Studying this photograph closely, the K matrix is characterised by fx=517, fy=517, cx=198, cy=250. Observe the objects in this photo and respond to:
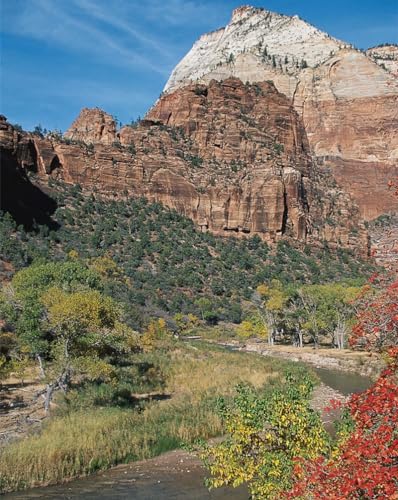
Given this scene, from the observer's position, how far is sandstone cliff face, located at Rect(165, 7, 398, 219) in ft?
462

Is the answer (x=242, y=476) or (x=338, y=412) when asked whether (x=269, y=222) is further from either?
(x=242, y=476)

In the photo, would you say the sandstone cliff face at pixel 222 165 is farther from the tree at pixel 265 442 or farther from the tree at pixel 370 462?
the tree at pixel 370 462

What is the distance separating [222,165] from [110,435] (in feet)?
331

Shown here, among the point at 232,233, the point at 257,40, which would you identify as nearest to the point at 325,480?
the point at 232,233

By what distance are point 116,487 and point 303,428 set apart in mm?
7305

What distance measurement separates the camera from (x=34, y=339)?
22438 mm

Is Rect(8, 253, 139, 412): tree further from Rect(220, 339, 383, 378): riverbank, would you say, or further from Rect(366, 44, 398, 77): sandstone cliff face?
Rect(366, 44, 398, 77): sandstone cliff face

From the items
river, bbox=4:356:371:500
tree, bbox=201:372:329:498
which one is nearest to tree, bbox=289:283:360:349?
river, bbox=4:356:371:500

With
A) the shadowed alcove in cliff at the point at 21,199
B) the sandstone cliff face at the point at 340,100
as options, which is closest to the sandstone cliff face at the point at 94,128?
the shadowed alcove in cliff at the point at 21,199

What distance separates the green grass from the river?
1.20 feet

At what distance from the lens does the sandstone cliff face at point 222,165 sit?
10050cm

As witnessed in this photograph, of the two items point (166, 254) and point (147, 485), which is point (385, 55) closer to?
point (166, 254)

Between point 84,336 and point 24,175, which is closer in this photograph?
point 84,336

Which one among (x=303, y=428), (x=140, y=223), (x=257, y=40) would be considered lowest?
(x=303, y=428)
